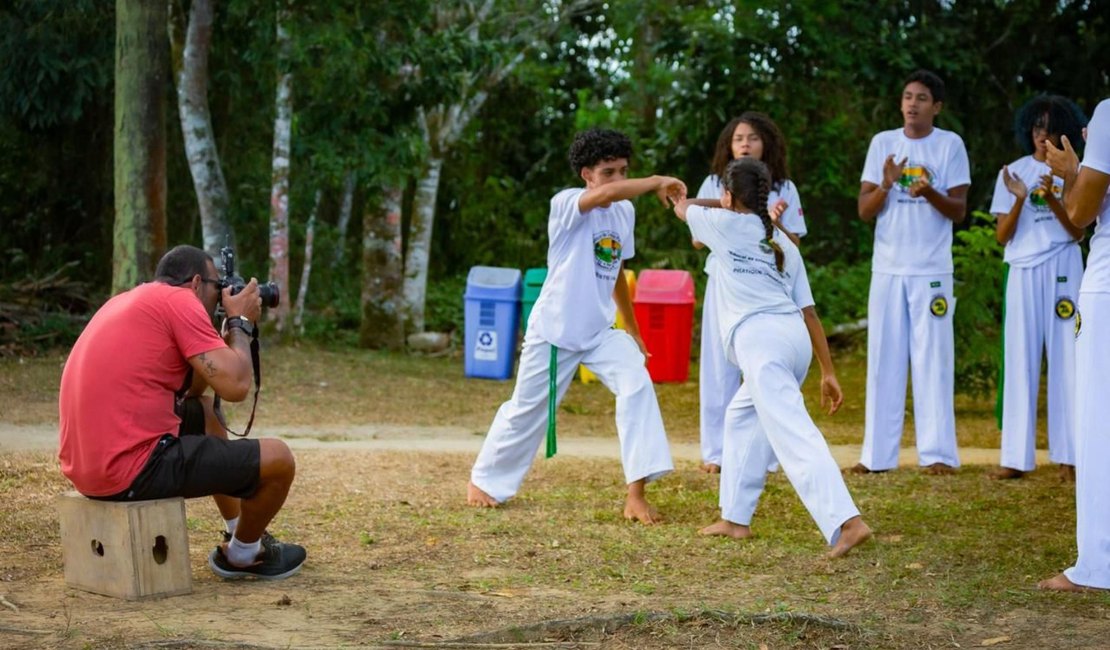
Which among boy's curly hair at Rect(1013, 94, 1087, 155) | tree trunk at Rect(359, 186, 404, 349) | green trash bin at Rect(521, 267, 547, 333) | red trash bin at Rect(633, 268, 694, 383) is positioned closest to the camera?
boy's curly hair at Rect(1013, 94, 1087, 155)

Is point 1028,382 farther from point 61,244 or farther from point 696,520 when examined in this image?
point 61,244

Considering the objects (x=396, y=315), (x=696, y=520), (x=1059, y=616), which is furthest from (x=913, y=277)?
(x=396, y=315)

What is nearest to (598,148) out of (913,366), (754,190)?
(754,190)

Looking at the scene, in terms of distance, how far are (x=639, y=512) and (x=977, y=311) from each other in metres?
5.42

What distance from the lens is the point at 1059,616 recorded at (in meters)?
5.30

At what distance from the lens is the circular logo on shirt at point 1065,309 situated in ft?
27.2

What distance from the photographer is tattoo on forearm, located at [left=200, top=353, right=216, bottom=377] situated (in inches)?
209

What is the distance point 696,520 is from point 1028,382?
2456 mm

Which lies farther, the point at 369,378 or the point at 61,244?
the point at 61,244

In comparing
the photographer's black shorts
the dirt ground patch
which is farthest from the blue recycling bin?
the photographer's black shorts

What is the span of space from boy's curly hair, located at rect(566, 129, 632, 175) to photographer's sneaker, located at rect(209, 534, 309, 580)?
95.8 inches

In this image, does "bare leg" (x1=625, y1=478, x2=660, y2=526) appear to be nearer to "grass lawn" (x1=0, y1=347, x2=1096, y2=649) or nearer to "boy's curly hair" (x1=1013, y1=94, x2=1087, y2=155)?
"grass lawn" (x1=0, y1=347, x2=1096, y2=649)

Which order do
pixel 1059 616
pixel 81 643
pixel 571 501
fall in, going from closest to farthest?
1. pixel 81 643
2. pixel 1059 616
3. pixel 571 501

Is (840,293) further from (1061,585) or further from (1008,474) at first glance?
(1061,585)
